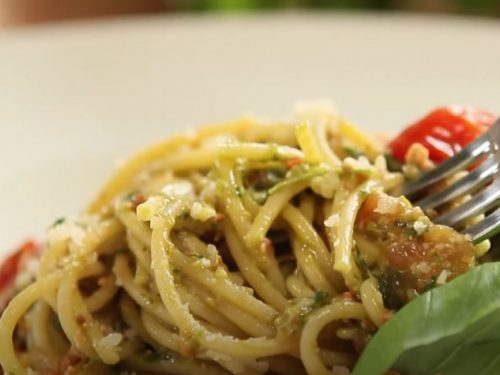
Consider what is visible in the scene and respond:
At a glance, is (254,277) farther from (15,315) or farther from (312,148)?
(15,315)

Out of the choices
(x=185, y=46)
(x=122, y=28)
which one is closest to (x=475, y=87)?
(x=185, y=46)

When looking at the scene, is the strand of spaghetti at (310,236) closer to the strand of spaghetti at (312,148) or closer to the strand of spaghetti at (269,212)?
the strand of spaghetti at (269,212)

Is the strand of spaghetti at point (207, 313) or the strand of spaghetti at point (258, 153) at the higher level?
the strand of spaghetti at point (258, 153)

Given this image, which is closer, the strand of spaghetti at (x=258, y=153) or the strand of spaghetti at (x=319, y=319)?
the strand of spaghetti at (x=319, y=319)

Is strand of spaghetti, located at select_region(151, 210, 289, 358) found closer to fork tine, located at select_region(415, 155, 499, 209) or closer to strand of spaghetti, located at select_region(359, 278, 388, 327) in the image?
strand of spaghetti, located at select_region(359, 278, 388, 327)

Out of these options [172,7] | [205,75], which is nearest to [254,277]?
[205,75]

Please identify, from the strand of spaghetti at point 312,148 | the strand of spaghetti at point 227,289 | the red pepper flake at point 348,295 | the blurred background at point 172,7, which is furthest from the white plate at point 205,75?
the red pepper flake at point 348,295

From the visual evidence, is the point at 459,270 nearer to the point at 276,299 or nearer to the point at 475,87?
the point at 276,299
